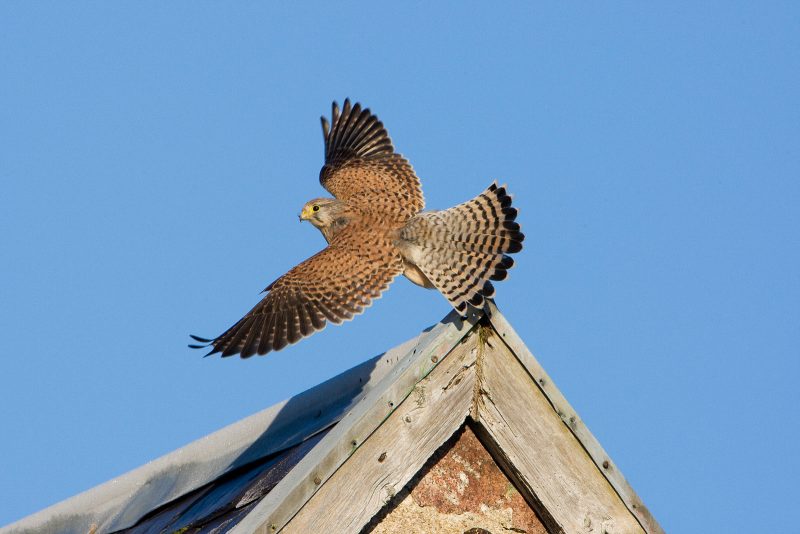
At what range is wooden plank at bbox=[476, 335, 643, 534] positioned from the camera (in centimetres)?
354

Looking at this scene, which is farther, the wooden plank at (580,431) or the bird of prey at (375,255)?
the bird of prey at (375,255)

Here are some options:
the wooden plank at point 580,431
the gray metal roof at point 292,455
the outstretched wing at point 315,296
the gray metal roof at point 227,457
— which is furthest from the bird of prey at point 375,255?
the wooden plank at point 580,431

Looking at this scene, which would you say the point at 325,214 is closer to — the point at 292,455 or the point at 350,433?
the point at 292,455

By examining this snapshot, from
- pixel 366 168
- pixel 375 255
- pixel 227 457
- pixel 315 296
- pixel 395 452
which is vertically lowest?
pixel 395 452

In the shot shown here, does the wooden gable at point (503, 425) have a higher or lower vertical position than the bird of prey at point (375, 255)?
lower

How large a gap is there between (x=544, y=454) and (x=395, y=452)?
0.46 metres

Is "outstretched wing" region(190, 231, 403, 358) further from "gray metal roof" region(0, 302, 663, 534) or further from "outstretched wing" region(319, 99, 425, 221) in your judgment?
"gray metal roof" region(0, 302, 663, 534)

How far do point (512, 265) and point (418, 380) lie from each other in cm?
200

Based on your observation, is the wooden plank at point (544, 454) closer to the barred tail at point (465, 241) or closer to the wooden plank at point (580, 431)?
the wooden plank at point (580, 431)

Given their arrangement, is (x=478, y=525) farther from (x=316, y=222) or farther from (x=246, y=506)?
(x=316, y=222)

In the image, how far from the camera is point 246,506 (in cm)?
351

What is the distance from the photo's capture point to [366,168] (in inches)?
310

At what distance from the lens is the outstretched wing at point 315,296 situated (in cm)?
593

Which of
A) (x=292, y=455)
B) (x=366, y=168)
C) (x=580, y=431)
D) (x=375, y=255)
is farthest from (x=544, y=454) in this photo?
(x=366, y=168)
